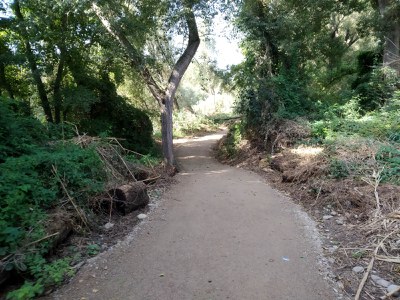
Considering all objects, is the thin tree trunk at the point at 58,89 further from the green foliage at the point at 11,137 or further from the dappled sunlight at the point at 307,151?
the dappled sunlight at the point at 307,151

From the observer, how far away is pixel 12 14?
31.0ft

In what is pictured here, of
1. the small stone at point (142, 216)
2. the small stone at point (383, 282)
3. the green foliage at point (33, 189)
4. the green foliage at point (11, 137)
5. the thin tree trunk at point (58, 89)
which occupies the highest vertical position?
the thin tree trunk at point (58, 89)

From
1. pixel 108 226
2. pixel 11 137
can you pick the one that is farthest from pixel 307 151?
pixel 11 137

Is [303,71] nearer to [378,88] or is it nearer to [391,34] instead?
[378,88]

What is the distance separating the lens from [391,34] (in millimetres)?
11047

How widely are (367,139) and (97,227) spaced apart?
21.7 feet

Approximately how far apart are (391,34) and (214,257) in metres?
11.8

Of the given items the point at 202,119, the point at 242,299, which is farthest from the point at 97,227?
the point at 202,119

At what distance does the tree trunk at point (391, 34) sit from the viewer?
10453 millimetres

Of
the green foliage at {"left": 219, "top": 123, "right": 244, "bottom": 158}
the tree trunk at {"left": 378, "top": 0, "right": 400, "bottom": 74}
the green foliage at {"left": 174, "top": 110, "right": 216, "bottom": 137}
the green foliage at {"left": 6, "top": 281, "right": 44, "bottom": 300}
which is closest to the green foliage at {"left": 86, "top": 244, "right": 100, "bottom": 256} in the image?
the green foliage at {"left": 6, "top": 281, "right": 44, "bottom": 300}

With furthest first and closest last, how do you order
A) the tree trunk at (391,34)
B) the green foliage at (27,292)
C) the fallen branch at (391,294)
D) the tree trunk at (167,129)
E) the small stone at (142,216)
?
the tree trunk at (391,34)
the tree trunk at (167,129)
the small stone at (142,216)
the fallen branch at (391,294)
the green foliage at (27,292)

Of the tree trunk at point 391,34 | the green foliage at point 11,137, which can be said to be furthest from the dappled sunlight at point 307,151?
the green foliage at point 11,137

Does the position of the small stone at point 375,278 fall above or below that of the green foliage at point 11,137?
below

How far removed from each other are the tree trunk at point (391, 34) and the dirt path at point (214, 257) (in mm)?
8726
